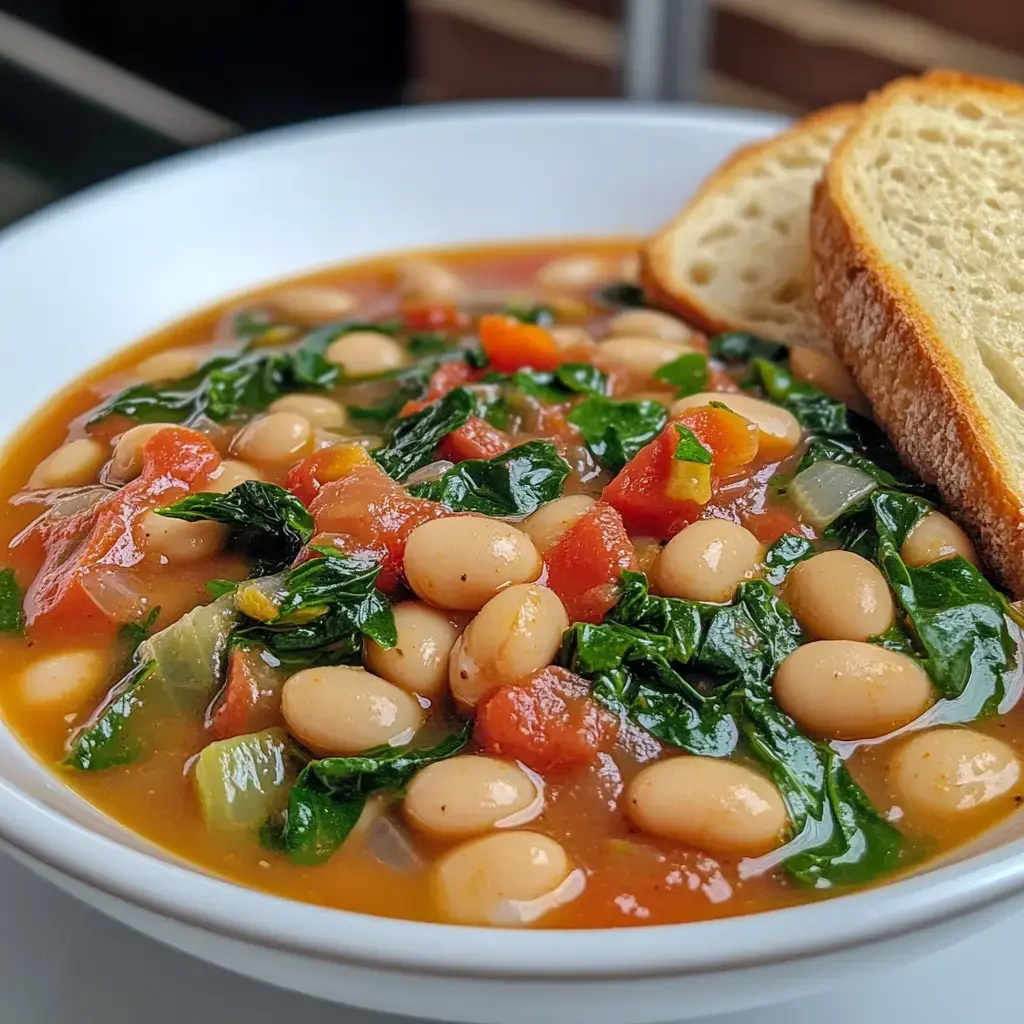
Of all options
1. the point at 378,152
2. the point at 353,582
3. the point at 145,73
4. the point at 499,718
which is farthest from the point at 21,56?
the point at 499,718

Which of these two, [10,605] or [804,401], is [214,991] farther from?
[804,401]

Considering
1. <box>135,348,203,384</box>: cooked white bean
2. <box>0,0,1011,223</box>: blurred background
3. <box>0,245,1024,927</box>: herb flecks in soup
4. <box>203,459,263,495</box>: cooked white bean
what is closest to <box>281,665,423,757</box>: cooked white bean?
<box>0,245,1024,927</box>: herb flecks in soup

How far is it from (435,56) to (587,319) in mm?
3794

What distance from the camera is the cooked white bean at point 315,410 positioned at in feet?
8.38

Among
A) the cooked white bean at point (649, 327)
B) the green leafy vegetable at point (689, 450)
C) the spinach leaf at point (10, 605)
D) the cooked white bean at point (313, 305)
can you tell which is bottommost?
the spinach leaf at point (10, 605)

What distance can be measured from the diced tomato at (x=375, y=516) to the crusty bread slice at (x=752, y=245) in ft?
3.98

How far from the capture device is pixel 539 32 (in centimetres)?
607

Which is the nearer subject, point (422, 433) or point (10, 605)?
point (10, 605)

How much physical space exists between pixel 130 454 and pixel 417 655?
819 millimetres

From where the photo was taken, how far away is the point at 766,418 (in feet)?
7.70

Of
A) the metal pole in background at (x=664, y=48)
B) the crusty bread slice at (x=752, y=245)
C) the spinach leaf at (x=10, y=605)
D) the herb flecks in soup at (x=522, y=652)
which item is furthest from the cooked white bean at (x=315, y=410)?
the metal pole in background at (x=664, y=48)

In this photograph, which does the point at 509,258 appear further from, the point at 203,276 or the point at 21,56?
the point at 21,56

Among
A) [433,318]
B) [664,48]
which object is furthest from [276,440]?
[664,48]

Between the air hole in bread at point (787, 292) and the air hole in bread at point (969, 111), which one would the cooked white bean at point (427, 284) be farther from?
the air hole in bread at point (969, 111)
